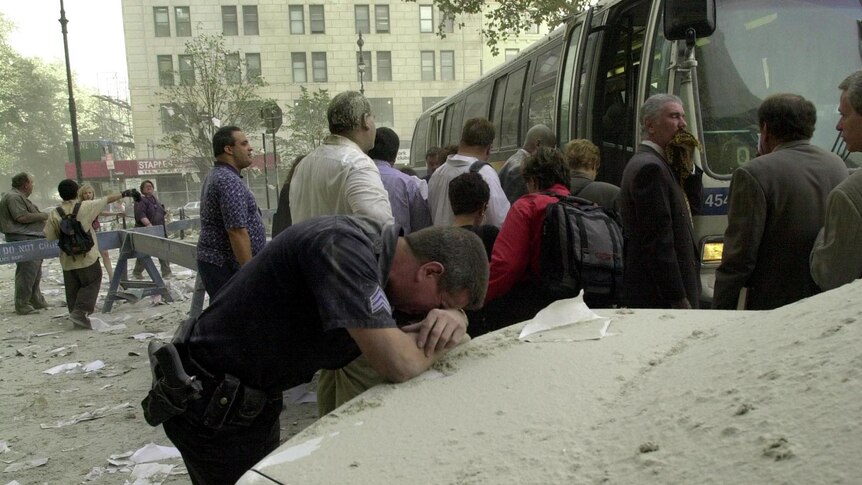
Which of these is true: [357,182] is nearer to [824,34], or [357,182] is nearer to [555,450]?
[555,450]

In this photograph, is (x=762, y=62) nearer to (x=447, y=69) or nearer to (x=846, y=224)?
(x=846, y=224)

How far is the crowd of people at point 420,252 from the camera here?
210 cm

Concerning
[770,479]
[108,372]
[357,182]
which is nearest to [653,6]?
[357,182]

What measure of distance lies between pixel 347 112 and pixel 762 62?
11.4ft

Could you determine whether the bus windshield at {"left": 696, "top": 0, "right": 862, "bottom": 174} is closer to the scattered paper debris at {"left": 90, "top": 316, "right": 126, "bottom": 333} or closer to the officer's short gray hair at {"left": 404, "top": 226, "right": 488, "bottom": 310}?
the officer's short gray hair at {"left": 404, "top": 226, "right": 488, "bottom": 310}

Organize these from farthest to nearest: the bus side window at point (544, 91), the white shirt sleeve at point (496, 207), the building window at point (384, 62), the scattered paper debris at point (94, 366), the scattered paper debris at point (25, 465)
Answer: the building window at point (384, 62), the bus side window at point (544, 91), the scattered paper debris at point (94, 366), the white shirt sleeve at point (496, 207), the scattered paper debris at point (25, 465)

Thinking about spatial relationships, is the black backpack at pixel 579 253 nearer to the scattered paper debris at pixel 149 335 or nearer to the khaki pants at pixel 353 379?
the khaki pants at pixel 353 379

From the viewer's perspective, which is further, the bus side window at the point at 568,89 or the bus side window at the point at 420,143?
the bus side window at the point at 420,143

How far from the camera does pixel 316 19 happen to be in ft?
169

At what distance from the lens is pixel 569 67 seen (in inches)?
286

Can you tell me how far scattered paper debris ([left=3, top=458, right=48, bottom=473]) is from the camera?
169 inches

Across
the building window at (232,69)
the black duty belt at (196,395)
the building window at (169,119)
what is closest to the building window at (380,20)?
the building window at (232,69)

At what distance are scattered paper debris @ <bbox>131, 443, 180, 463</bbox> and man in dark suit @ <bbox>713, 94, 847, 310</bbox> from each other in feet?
11.9

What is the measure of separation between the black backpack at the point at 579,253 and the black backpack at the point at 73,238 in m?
7.17
